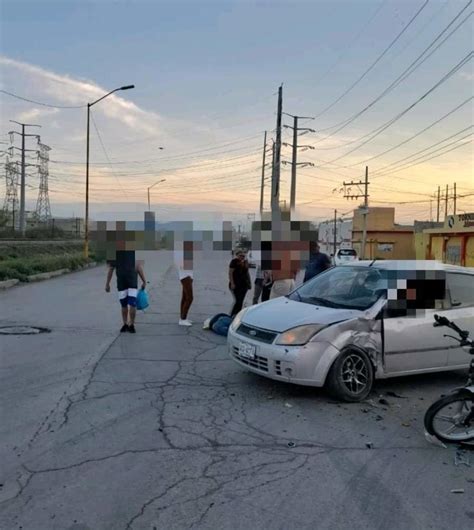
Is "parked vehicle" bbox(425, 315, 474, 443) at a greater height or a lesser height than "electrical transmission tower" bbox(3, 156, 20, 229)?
lesser

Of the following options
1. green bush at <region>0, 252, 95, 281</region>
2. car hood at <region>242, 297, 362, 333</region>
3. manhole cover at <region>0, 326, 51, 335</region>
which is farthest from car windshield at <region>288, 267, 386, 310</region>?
green bush at <region>0, 252, 95, 281</region>

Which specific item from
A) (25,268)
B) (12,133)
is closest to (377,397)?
(25,268)

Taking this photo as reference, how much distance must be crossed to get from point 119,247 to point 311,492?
6.29 metres

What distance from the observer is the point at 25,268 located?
61.0 ft

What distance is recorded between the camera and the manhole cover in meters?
8.75

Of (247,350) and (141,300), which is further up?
(141,300)

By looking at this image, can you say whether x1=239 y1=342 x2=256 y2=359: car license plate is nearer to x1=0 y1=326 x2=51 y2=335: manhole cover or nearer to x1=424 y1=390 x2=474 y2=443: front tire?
x1=424 y1=390 x2=474 y2=443: front tire

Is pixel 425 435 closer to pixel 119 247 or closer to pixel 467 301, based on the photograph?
pixel 467 301

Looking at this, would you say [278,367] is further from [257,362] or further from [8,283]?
[8,283]

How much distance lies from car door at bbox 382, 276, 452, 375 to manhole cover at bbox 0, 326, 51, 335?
5849 mm

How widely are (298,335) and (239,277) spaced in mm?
4013

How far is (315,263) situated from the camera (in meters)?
8.49

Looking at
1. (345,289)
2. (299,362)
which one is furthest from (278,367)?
(345,289)

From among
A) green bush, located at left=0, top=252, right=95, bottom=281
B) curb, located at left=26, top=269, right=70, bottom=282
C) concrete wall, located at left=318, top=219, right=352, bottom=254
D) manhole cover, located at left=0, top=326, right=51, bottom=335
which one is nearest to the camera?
manhole cover, located at left=0, top=326, right=51, bottom=335
